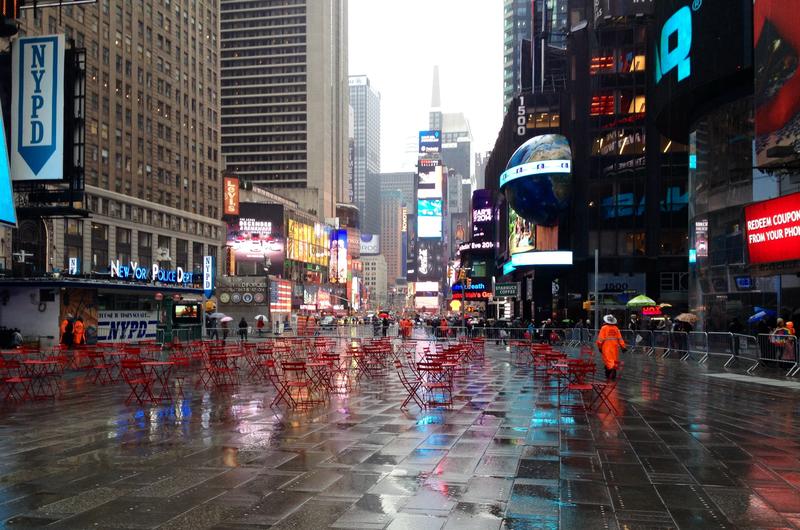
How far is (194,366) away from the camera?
2391 centimetres

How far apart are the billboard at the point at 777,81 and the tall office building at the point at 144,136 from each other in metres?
50.8

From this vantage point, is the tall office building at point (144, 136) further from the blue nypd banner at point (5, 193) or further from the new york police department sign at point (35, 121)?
the blue nypd banner at point (5, 193)

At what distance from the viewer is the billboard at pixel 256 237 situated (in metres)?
85.9

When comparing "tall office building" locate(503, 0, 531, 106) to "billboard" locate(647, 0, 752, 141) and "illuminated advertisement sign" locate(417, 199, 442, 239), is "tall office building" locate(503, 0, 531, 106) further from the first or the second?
"billboard" locate(647, 0, 752, 141)

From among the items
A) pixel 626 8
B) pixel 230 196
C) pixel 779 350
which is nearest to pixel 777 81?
pixel 779 350

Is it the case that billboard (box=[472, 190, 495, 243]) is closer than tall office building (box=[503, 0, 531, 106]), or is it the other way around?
billboard (box=[472, 190, 495, 243])

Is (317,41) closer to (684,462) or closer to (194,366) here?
(194,366)

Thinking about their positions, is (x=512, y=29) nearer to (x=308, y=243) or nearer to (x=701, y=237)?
(x=308, y=243)

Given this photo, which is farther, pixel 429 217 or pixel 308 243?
pixel 429 217

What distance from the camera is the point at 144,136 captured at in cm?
7606

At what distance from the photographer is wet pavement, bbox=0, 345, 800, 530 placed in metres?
6.57

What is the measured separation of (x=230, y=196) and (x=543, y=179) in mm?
49957

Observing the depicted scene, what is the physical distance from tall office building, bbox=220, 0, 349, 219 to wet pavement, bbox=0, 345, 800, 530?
141 m

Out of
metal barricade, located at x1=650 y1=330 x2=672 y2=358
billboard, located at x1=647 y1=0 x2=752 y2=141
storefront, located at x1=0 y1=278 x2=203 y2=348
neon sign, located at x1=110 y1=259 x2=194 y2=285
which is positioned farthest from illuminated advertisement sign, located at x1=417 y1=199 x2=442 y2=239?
metal barricade, located at x1=650 y1=330 x2=672 y2=358
